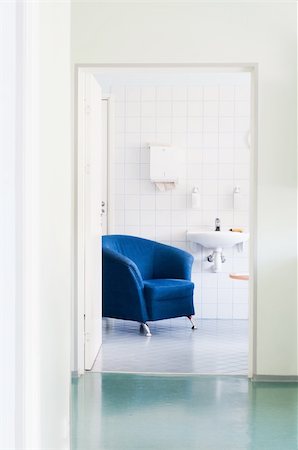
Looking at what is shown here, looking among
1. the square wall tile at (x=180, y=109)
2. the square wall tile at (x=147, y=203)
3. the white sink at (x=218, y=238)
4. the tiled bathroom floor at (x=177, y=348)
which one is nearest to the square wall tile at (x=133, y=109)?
the square wall tile at (x=180, y=109)

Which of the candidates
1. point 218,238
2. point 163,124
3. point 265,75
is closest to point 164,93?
point 163,124

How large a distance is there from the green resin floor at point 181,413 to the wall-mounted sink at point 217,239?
206 centimetres

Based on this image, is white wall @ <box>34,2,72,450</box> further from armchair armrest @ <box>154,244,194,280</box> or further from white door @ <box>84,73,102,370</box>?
armchair armrest @ <box>154,244,194,280</box>

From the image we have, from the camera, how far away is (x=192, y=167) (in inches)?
252

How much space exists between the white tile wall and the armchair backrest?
312 mm

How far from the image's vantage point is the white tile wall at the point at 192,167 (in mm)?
6375

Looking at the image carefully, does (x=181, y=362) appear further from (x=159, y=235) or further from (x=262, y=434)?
(x=159, y=235)

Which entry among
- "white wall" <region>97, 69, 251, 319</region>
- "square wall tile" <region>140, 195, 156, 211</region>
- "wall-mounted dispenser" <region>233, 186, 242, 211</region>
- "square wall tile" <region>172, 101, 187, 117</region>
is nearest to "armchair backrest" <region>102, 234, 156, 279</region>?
"white wall" <region>97, 69, 251, 319</region>

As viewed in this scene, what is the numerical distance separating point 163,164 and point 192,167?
1.11 ft

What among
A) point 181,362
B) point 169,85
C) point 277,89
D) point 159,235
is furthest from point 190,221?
point 277,89

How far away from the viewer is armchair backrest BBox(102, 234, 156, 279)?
19.8 ft

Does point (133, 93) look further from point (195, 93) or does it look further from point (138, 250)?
point (138, 250)

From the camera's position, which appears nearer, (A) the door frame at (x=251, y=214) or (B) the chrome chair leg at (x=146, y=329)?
(A) the door frame at (x=251, y=214)

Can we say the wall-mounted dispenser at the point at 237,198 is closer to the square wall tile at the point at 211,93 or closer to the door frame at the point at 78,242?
the square wall tile at the point at 211,93
